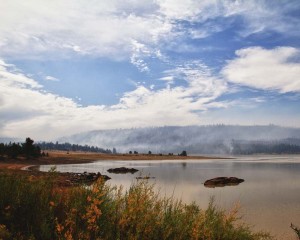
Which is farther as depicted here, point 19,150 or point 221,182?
point 19,150

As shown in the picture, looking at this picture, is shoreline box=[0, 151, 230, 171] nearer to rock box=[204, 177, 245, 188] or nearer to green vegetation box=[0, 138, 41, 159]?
green vegetation box=[0, 138, 41, 159]

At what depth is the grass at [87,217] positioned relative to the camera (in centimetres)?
826

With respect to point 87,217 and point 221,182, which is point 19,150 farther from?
point 87,217

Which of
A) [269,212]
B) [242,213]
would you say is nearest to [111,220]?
[242,213]

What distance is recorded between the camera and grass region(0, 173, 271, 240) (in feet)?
27.1

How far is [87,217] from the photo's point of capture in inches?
320

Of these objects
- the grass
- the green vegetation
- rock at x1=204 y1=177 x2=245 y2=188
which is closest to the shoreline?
the green vegetation

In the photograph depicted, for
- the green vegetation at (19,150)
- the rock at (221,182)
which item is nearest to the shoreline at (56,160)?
the green vegetation at (19,150)

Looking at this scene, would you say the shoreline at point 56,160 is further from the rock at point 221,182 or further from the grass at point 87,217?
the grass at point 87,217

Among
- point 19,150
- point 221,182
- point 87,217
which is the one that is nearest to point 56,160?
point 19,150

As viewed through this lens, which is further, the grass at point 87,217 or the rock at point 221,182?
the rock at point 221,182

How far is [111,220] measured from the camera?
29.8 ft

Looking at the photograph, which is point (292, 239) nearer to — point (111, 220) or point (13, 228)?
point (111, 220)

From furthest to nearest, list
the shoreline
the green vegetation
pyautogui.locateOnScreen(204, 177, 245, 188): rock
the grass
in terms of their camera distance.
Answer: the green vegetation < the shoreline < pyautogui.locateOnScreen(204, 177, 245, 188): rock < the grass
